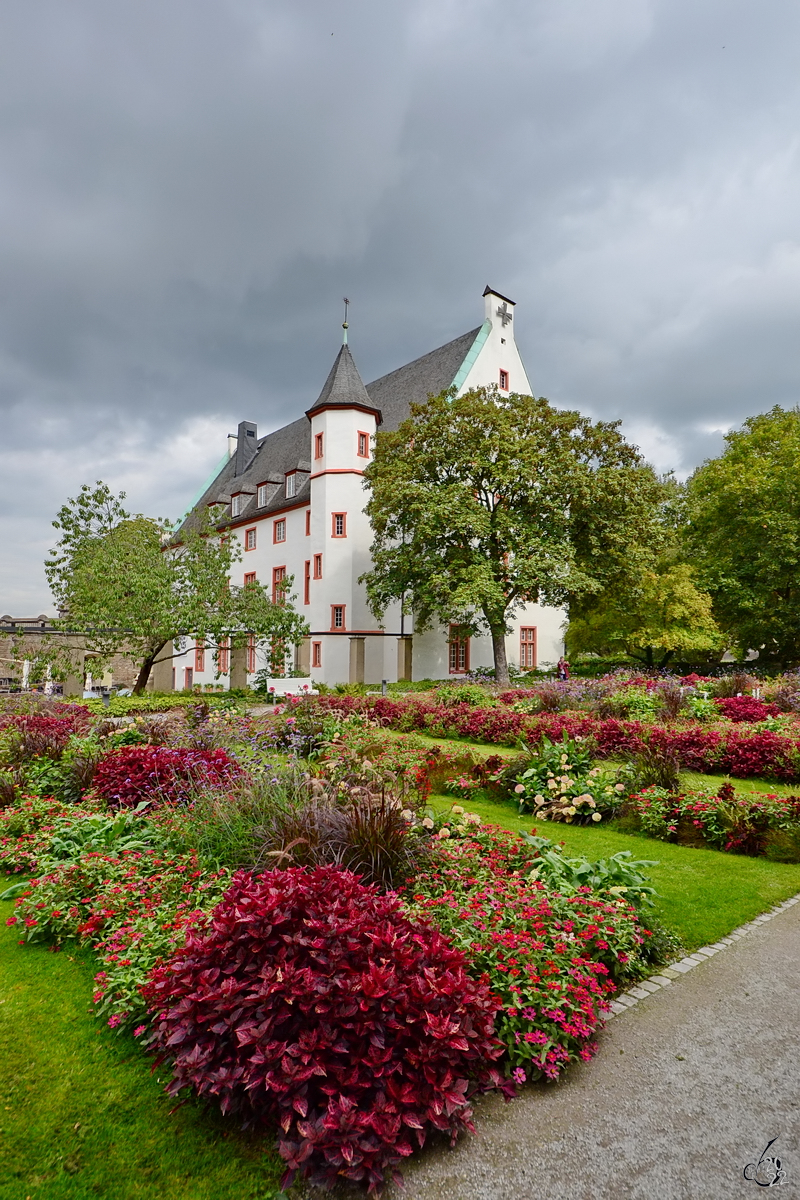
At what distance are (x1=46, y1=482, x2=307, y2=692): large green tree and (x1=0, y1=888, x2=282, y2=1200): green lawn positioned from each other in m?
17.7

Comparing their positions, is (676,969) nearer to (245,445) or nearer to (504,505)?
(504,505)

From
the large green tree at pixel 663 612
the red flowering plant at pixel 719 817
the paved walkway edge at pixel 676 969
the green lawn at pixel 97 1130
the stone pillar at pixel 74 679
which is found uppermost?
the large green tree at pixel 663 612

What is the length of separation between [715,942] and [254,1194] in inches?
131

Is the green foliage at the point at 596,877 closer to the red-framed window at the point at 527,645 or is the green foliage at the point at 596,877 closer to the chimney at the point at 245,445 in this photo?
the red-framed window at the point at 527,645

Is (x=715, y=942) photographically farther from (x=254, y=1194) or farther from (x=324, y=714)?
(x=324, y=714)

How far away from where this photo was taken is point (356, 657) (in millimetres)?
29547

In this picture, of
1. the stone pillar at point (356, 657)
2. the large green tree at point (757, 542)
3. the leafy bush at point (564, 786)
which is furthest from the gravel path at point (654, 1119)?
the large green tree at point (757, 542)

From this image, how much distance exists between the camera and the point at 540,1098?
2.87 metres

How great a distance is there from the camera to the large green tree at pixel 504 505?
24062mm

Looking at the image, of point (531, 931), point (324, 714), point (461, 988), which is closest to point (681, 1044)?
point (531, 931)

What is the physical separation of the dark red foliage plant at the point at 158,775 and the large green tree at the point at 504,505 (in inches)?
660

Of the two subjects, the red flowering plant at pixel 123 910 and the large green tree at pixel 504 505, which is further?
the large green tree at pixel 504 505

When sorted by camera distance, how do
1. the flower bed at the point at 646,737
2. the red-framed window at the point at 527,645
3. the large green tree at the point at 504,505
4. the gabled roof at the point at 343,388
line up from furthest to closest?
the red-framed window at the point at 527,645 → the gabled roof at the point at 343,388 → the large green tree at the point at 504,505 → the flower bed at the point at 646,737

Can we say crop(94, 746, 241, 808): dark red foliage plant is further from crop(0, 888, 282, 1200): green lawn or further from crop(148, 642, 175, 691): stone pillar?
crop(148, 642, 175, 691): stone pillar
